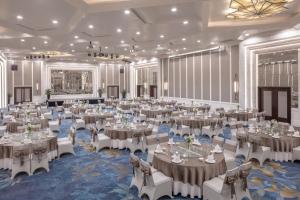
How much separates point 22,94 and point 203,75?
19.0 m

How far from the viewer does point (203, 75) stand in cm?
1961

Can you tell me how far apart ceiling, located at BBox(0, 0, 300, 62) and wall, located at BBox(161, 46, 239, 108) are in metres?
2.29

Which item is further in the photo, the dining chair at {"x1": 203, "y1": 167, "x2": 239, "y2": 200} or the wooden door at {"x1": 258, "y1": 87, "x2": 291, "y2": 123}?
the wooden door at {"x1": 258, "y1": 87, "x2": 291, "y2": 123}

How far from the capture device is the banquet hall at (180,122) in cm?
552

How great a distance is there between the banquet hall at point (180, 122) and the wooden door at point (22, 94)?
13.4ft

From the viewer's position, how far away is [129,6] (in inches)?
327

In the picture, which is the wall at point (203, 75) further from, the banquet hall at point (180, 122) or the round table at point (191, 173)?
the round table at point (191, 173)

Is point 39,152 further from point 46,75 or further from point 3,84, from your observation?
point 46,75

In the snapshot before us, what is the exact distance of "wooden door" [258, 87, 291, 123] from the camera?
1417 cm

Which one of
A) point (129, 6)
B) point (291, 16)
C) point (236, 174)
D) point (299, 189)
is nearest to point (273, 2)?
point (291, 16)

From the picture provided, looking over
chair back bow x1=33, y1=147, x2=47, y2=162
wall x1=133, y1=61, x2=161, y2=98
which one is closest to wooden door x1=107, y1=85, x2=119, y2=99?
wall x1=133, y1=61, x2=161, y2=98

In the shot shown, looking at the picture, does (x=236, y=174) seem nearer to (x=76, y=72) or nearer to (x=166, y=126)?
(x=166, y=126)

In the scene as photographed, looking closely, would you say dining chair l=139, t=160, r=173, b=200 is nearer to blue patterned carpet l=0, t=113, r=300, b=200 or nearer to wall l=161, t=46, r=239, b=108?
blue patterned carpet l=0, t=113, r=300, b=200

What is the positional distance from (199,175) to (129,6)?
5860mm
